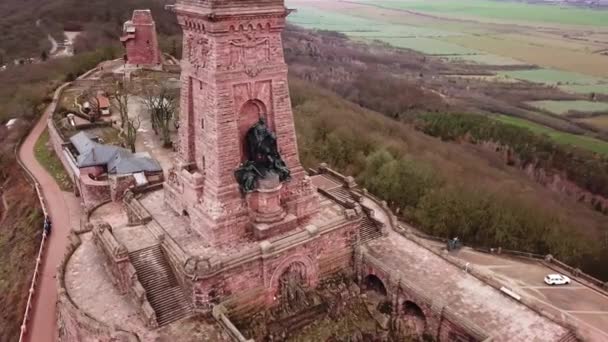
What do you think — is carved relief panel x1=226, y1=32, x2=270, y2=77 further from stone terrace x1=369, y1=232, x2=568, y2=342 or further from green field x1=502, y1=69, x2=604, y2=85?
green field x1=502, y1=69, x2=604, y2=85

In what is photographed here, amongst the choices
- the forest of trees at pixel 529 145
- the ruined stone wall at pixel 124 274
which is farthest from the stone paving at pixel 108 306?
the forest of trees at pixel 529 145

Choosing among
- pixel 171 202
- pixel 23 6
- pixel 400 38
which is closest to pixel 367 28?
pixel 400 38

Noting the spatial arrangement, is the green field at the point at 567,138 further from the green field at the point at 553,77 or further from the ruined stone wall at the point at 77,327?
the ruined stone wall at the point at 77,327

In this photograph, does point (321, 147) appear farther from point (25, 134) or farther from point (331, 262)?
point (25, 134)

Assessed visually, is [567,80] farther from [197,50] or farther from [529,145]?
[197,50]

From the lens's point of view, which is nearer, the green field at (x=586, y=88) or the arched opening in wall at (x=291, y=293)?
the arched opening in wall at (x=291, y=293)

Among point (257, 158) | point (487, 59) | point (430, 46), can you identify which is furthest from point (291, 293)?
point (430, 46)

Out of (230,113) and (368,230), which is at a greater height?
(230,113)
